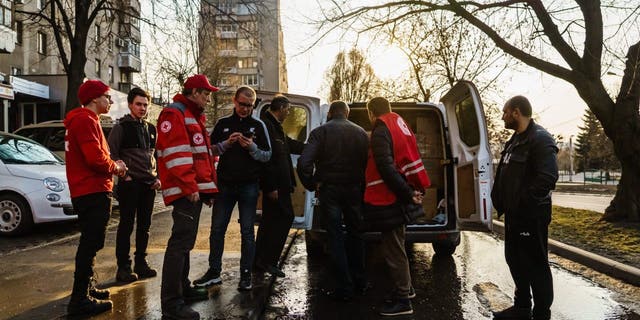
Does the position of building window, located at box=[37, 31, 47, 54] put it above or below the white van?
above

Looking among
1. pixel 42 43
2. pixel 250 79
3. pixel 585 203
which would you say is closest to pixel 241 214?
pixel 585 203

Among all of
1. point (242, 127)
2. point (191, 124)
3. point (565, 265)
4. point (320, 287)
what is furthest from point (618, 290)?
point (191, 124)

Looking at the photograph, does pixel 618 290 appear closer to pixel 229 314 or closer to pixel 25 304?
pixel 229 314

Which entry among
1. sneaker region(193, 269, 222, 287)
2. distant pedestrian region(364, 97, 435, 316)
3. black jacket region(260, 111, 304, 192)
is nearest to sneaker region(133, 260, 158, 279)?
sneaker region(193, 269, 222, 287)

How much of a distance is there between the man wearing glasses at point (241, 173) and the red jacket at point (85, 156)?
1.08 meters

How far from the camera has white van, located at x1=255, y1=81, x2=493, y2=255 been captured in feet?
19.6

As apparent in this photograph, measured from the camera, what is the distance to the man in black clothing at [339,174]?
478 centimetres

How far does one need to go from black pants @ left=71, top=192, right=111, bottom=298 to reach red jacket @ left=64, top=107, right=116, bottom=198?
75 millimetres

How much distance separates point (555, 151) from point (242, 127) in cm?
278

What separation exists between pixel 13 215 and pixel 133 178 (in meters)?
4.01

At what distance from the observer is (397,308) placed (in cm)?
446

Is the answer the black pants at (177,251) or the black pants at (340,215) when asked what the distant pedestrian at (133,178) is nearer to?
the black pants at (177,251)

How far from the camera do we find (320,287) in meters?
5.44

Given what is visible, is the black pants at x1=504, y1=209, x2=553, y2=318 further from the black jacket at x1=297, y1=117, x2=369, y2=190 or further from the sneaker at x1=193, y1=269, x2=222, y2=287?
the sneaker at x1=193, y1=269, x2=222, y2=287
